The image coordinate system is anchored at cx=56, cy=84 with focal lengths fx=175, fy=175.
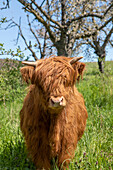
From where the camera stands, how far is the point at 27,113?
2297 mm

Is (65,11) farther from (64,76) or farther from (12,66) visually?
(64,76)

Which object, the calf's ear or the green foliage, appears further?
the green foliage

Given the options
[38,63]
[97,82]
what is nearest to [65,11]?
[97,82]

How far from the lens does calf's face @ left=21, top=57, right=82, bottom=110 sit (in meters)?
1.74

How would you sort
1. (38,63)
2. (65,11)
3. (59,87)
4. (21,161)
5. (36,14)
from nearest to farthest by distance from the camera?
(59,87)
(38,63)
(21,161)
(36,14)
(65,11)

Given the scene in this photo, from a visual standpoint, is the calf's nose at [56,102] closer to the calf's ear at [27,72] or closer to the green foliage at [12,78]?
the calf's ear at [27,72]

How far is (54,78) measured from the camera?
6.13 feet

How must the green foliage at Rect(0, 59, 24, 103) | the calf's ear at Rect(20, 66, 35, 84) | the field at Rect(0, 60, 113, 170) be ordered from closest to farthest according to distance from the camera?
the calf's ear at Rect(20, 66, 35, 84), the field at Rect(0, 60, 113, 170), the green foliage at Rect(0, 59, 24, 103)

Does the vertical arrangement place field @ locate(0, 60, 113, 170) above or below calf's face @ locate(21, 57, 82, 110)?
below

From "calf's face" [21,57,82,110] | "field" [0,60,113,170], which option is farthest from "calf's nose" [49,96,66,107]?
"field" [0,60,113,170]

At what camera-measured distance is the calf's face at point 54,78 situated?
1.74m

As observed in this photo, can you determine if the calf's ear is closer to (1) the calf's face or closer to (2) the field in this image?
(1) the calf's face

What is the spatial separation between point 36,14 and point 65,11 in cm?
185

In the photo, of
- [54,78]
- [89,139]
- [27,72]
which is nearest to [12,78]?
[89,139]
